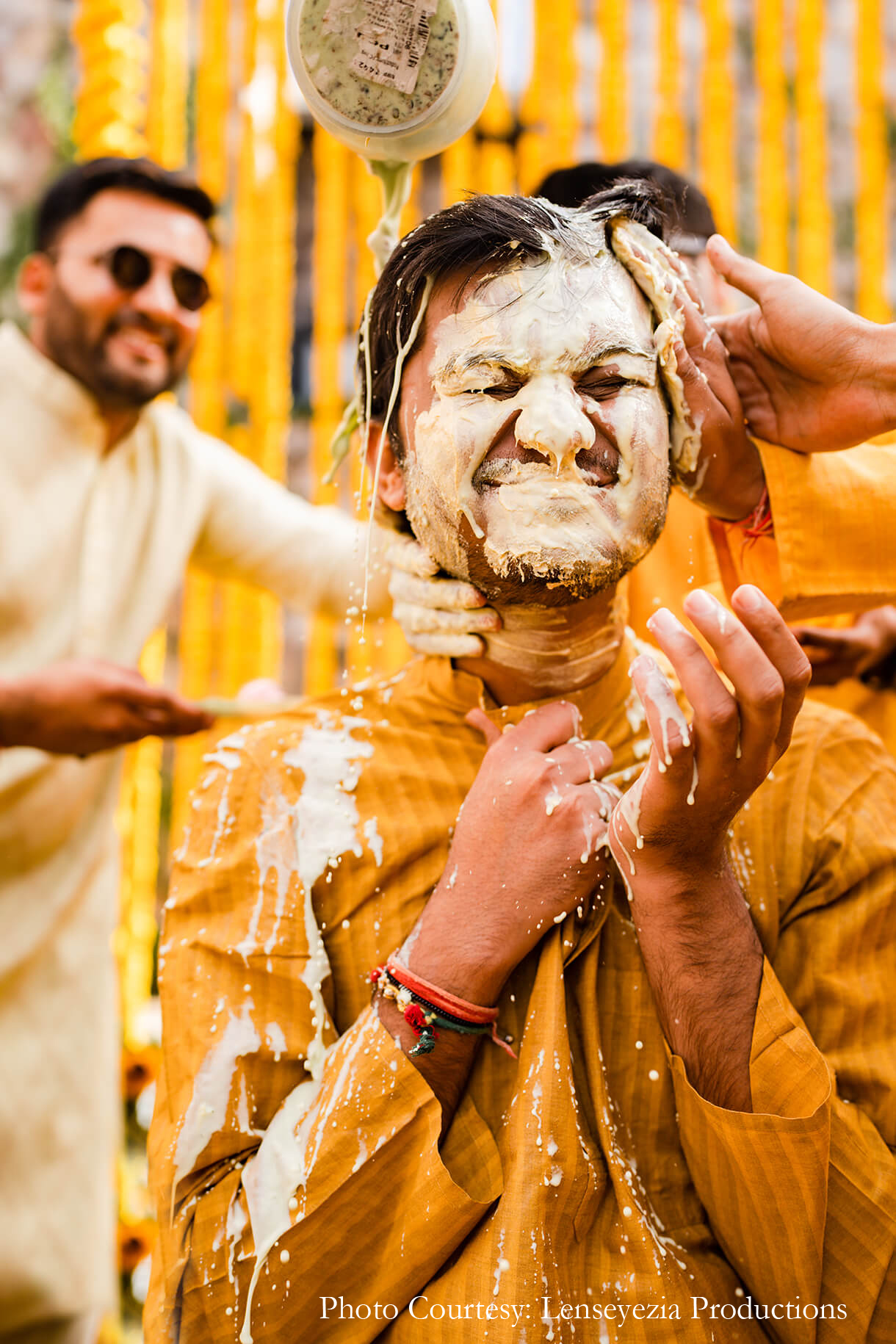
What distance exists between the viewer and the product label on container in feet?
3.96

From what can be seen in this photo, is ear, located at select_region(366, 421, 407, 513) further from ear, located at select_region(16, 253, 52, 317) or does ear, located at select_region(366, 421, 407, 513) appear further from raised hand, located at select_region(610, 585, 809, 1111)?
ear, located at select_region(16, 253, 52, 317)

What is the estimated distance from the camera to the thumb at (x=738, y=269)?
1335 mm

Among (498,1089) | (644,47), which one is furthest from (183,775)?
(644,47)

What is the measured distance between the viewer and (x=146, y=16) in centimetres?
360

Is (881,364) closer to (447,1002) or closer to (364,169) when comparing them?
(447,1002)

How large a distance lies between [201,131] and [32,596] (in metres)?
1.89

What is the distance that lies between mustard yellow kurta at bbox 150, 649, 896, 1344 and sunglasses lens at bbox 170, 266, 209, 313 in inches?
60.8

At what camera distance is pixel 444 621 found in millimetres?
1301

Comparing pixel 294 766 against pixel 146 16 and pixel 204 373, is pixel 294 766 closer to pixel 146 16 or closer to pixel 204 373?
pixel 204 373

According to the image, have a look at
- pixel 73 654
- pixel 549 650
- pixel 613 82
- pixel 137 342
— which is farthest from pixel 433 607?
pixel 613 82

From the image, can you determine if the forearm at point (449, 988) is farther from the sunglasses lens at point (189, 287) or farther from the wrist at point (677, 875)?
the sunglasses lens at point (189, 287)

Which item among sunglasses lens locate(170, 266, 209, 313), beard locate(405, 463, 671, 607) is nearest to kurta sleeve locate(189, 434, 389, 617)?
sunglasses lens locate(170, 266, 209, 313)

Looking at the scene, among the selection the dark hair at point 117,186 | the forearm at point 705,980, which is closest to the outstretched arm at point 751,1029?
the forearm at point 705,980

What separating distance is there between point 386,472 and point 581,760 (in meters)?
0.44
